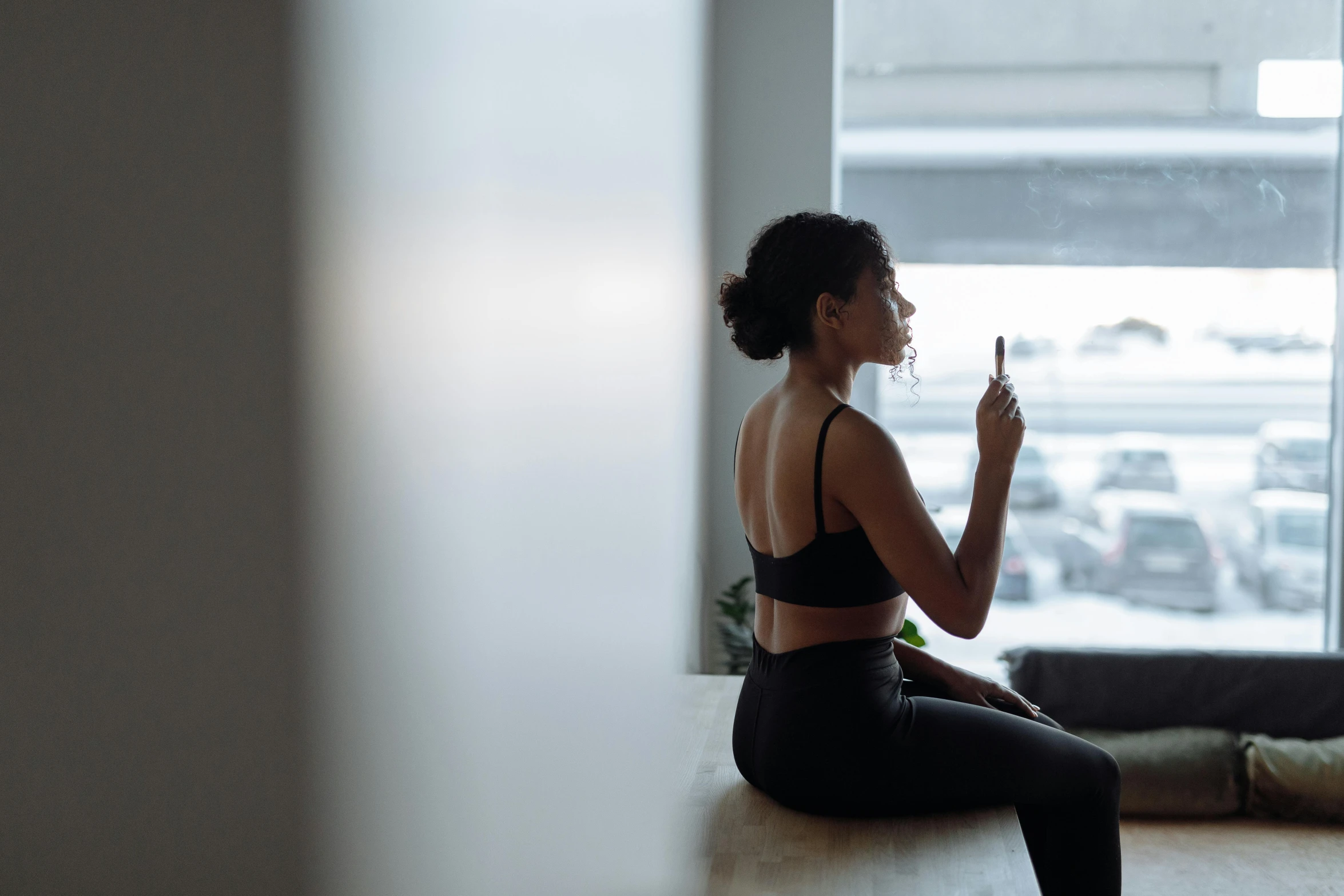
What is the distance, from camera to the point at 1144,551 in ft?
13.1

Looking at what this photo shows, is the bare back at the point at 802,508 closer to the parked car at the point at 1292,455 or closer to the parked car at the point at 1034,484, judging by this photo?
the parked car at the point at 1034,484

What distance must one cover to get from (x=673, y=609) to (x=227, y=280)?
192 centimetres

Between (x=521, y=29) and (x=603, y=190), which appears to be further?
(x=603, y=190)

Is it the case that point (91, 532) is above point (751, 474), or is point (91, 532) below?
above

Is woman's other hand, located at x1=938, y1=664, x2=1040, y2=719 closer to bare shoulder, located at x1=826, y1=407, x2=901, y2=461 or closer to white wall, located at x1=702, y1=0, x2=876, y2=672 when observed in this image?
bare shoulder, located at x1=826, y1=407, x2=901, y2=461

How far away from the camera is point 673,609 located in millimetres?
2287

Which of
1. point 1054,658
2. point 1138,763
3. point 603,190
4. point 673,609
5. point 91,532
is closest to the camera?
point 91,532

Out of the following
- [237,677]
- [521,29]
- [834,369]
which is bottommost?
[237,677]

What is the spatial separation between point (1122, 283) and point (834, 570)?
2792 mm

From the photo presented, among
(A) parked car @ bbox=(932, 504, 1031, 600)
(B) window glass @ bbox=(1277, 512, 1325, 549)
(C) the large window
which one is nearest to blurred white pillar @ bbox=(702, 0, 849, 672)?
(C) the large window

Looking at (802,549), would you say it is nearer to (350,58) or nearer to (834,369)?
(834,369)

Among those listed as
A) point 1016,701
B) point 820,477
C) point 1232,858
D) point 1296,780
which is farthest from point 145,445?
point 1296,780

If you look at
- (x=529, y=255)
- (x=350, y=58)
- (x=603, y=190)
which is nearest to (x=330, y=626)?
(x=350, y=58)

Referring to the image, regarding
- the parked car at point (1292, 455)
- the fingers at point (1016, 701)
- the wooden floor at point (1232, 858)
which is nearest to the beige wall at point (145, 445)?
the fingers at point (1016, 701)
